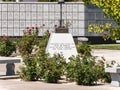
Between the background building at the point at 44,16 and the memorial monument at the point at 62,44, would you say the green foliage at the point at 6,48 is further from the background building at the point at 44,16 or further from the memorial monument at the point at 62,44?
the background building at the point at 44,16

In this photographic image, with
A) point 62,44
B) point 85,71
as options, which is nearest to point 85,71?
point 85,71

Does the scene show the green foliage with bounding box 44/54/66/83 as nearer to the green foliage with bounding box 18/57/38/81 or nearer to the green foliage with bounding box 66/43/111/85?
the green foliage with bounding box 66/43/111/85

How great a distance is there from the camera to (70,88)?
1380 centimetres

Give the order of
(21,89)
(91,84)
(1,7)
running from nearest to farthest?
(21,89) < (91,84) < (1,7)

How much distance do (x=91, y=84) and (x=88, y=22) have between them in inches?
798

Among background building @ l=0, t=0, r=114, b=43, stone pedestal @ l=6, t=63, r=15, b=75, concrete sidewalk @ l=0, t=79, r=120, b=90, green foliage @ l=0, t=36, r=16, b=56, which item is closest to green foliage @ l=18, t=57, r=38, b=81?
concrete sidewalk @ l=0, t=79, r=120, b=90

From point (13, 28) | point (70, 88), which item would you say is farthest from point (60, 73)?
point (13, 28)

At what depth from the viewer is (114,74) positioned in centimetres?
1412

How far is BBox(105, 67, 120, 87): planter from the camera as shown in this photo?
13.9 metres

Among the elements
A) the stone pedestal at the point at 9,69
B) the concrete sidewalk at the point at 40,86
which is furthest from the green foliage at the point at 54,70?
the stone pedestal at the point at 9,69

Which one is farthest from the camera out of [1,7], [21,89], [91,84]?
[1,7]

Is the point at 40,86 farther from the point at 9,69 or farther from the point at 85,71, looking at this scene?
the point at 9,69

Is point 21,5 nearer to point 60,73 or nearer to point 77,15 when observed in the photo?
point 77,15

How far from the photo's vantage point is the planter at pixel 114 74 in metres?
13.9
